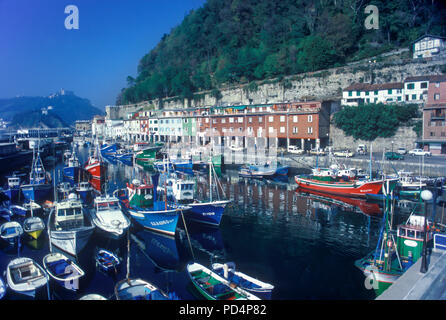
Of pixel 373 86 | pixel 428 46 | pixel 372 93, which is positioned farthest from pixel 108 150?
pixel 428 46

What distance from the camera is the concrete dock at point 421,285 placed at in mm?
7461

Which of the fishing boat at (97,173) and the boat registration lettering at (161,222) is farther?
the fishing boat at (97,173)

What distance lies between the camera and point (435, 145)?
30.3m

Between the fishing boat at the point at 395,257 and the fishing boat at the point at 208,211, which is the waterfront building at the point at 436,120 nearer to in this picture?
the fishing boat at the point at 395,257

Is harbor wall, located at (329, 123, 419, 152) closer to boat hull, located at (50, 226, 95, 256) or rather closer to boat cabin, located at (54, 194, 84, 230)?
boat cabin, located at (54, 194, 84, 230)

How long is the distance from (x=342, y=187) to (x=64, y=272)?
61.6ft

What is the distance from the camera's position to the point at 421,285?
798 centimetres

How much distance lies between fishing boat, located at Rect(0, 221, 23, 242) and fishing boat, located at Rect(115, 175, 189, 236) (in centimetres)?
517

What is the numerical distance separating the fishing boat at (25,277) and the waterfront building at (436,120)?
104 ft

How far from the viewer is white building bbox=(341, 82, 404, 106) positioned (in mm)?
36875

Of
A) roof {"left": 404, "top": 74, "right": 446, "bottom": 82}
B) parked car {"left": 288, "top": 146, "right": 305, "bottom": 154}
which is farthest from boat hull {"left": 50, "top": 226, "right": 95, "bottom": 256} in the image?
roof {"left": 404, "top": 74, "right": 446, "bottom": 82}

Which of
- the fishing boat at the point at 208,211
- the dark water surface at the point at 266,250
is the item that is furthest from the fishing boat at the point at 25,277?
the fishing boat at the point at 208,211

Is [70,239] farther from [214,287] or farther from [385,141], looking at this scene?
[385,141]
